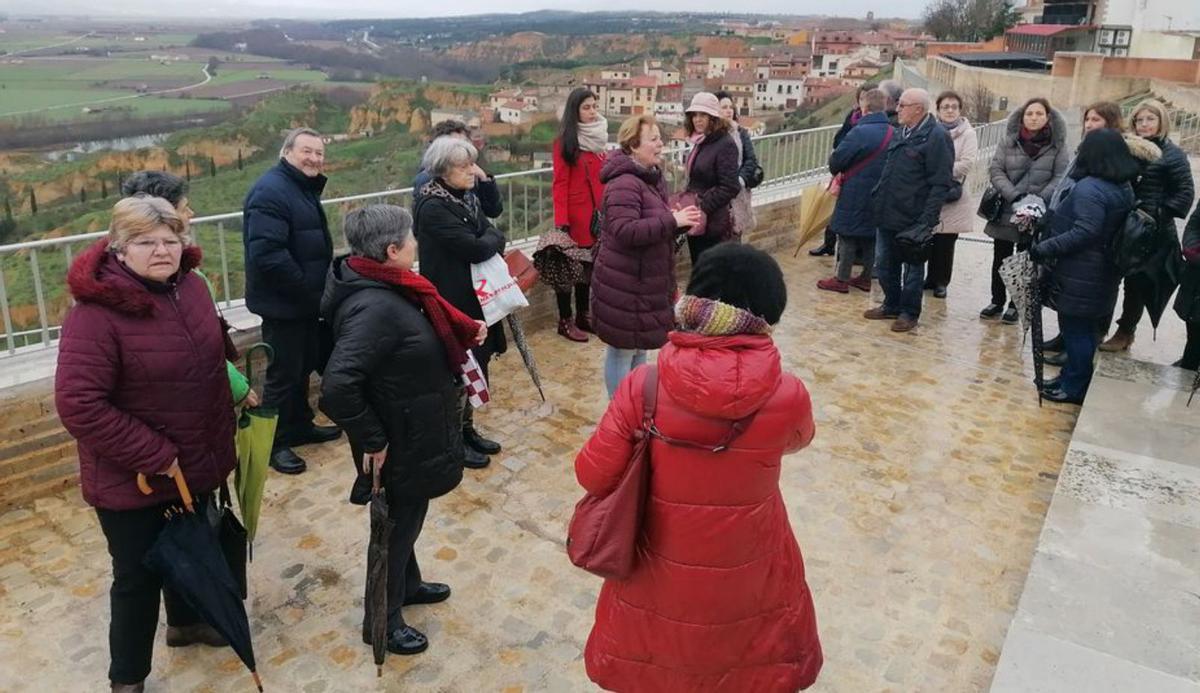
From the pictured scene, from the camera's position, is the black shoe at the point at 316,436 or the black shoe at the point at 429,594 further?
the black shoe at the point at 316,436

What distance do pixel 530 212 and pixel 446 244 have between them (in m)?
2.62

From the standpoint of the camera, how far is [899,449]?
15.2ft

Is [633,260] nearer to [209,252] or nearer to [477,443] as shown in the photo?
[477,443]

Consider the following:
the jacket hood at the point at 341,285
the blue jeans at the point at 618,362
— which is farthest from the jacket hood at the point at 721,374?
the blue jeans at the point at 618,362

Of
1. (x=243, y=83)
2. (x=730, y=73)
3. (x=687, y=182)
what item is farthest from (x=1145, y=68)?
(x=730, y=73)

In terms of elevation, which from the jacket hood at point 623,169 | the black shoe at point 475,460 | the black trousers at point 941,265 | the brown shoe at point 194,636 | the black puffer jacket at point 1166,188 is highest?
the jacket hood at point 623,169

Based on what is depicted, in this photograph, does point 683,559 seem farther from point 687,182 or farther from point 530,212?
point 530,212

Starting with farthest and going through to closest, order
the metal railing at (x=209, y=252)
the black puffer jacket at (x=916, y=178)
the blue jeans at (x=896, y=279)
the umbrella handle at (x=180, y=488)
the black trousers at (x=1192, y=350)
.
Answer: the blue jeans at (x=896, y=279), the black puffer jacket at (x=916, y=178), the black trousers at (x=1192, y=350), the metal railing at (x=209, y=252), the umbrella handle at (x=180, y=488)

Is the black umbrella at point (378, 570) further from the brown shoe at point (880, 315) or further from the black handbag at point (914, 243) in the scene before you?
the brown shoe at point (880, 315)

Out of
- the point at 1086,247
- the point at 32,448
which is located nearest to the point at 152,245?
the point at 32,448

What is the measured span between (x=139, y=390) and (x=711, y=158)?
4.04 metres

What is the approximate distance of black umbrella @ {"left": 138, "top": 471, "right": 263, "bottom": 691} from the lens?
8.36 ft

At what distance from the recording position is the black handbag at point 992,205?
6328mm

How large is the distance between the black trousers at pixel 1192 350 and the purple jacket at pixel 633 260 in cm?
346
